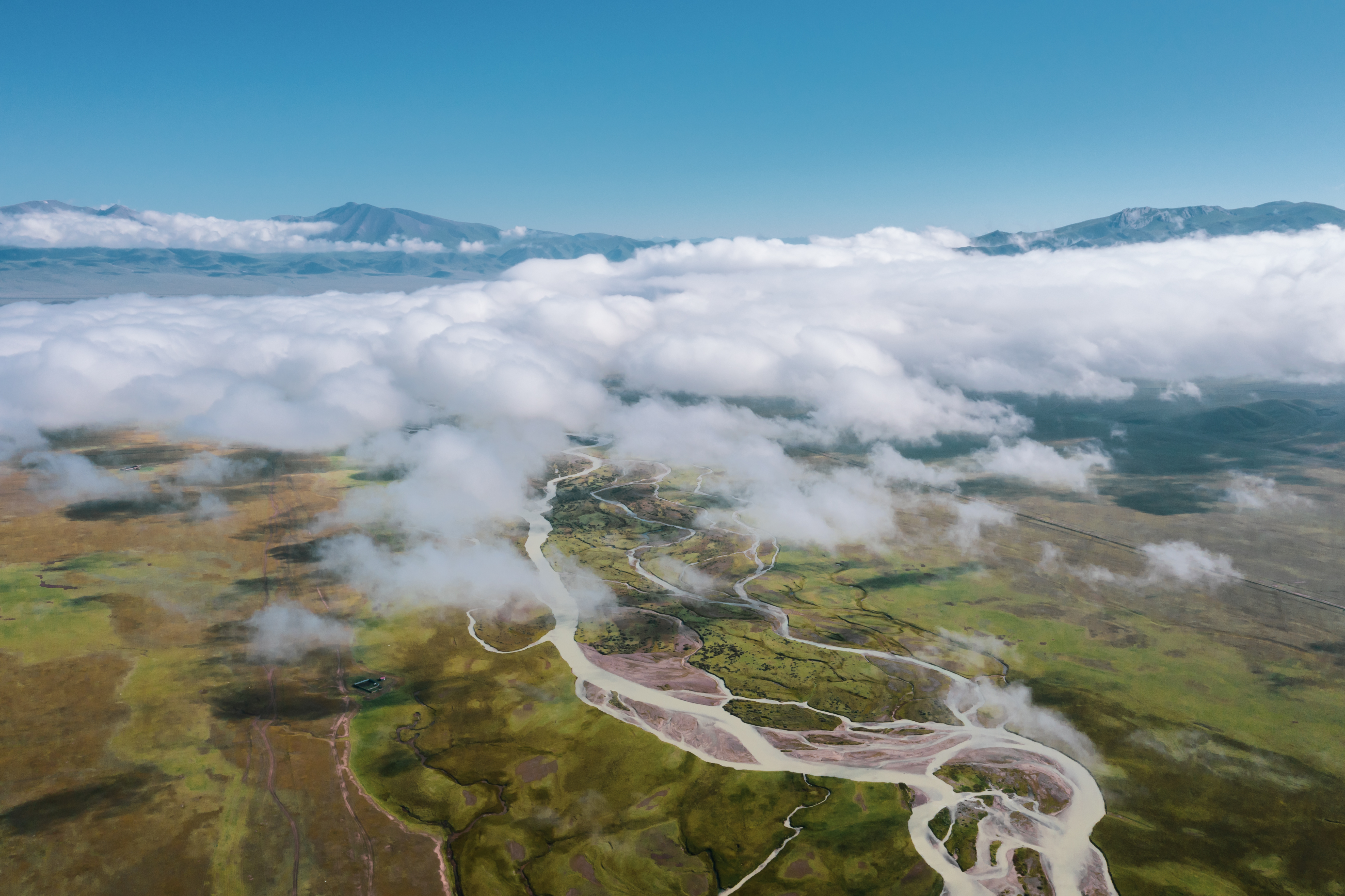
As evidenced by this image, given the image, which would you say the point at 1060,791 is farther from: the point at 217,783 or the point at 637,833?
the point at 217,783

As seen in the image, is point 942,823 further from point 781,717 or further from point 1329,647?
point 1329,647

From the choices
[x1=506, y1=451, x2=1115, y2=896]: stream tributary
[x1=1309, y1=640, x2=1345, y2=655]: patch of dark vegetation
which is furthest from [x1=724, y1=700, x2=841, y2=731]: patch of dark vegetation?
[x1=1309, y1=640, x2=1345, y2=655]: patch of dark vegetation

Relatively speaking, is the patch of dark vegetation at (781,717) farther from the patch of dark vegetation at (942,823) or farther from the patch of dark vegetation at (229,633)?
the patch of dark vegetation at (229,633)

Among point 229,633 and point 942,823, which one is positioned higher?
point 942,823

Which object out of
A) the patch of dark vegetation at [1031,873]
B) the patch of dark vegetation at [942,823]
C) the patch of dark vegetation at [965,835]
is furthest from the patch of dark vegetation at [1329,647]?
the patch of dark vegetation at [942,823]

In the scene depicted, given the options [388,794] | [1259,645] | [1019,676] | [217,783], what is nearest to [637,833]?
[388,794]

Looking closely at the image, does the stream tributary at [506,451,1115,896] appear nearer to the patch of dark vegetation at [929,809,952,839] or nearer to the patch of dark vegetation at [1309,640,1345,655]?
the patch of dark vegetation at [929,809,952,839]

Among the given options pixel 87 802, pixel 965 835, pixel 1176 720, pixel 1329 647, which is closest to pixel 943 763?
pixel 965 835

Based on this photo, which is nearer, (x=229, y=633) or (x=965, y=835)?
(x=965, y=835)
